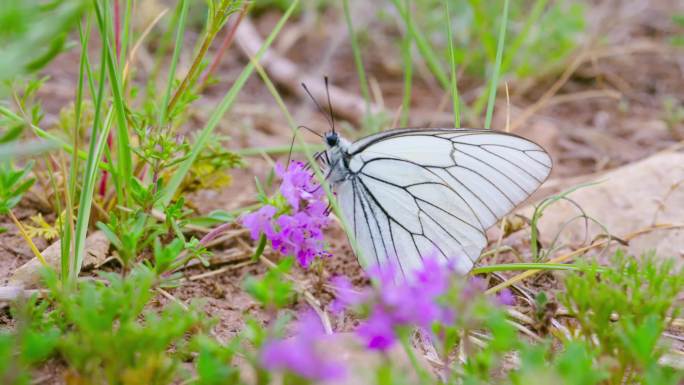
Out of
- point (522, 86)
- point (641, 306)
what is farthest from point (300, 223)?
point (522, 86)

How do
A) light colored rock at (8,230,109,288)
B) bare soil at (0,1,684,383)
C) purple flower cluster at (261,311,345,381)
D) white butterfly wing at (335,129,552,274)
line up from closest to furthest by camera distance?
purple flower cluster at (261,311,345,381), light colored rock at (8,230,109,288), white butterfly wing at (335,129,552,274), bare soil at (0,1,684,383)

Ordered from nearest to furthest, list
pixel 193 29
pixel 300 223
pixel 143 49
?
pixel 300 223 → pixel 143 49 → pixel 193 29

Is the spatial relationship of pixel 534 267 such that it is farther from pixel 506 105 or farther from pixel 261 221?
pixel 506 105

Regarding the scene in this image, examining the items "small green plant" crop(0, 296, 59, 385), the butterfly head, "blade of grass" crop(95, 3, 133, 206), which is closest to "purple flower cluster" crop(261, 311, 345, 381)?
"small green plant" crop(0, 296, 59, 385)

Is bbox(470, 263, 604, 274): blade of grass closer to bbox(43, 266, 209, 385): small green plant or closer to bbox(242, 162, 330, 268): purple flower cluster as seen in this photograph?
bbox(242, 162, 330, 268): purple flower cluster

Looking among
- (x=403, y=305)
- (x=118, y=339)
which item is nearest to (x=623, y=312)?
(x=403, y=305)

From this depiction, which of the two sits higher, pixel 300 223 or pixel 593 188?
pixel 593 188

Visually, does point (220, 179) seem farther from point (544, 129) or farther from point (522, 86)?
point (522, 86)
